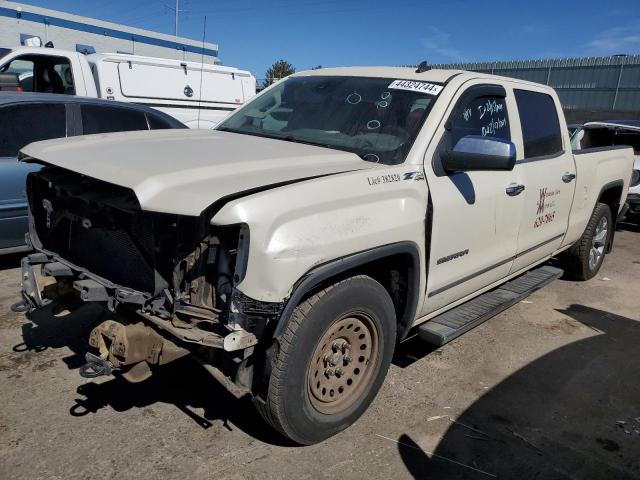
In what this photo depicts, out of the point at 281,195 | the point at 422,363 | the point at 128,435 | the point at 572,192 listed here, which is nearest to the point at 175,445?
the point at 128,435

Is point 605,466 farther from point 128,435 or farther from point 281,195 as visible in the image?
point 128,435

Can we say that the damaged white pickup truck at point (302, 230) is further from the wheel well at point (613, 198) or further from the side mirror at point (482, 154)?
the wheel well at point (613, 198)

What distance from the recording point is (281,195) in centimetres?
243

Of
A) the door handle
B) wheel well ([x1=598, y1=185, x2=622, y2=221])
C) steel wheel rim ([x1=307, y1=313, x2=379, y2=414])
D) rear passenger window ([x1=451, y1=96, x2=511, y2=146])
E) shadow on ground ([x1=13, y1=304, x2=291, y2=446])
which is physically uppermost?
rear passenger window ([x1=451, y1=96, x2=511, y2=146])

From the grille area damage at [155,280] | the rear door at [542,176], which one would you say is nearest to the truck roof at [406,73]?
the rear door at [542,176]

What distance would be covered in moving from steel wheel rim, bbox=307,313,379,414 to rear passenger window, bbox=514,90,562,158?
2066mm

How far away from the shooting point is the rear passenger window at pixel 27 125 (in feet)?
16.5

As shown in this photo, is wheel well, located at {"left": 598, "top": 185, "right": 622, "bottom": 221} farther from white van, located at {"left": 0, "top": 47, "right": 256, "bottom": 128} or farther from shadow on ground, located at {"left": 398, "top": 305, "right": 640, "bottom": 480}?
white van, located at {"left": 0, "top": 47, "right": 256, "bottom": 128}

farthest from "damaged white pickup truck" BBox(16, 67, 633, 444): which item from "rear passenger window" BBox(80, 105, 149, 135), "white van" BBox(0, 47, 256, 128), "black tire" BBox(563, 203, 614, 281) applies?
"white van" BBox(0, 47, 256, 128)

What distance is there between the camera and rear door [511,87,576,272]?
4.15 meters

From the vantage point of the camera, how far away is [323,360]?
2896 millimetres

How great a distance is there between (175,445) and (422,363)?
1.88 m

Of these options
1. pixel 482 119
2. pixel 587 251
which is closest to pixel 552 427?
pixel 482 119

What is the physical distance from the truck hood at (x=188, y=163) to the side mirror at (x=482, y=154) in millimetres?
552
